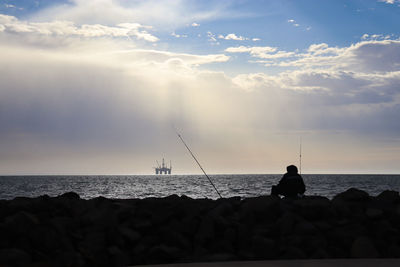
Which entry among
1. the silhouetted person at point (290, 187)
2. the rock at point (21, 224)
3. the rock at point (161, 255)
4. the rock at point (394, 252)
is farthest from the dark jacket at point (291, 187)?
the rock at point (21, 224)

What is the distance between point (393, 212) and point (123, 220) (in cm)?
432

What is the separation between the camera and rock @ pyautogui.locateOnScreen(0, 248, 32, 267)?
565 centimetres

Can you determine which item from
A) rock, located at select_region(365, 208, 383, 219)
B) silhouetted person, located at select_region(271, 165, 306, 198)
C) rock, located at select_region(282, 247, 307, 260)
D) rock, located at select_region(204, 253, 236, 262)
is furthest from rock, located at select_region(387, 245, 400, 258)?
silhouetted person, located at select_region(271, 165, 306, 198)

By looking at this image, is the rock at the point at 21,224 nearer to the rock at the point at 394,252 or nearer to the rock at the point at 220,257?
the rock at the point at 220,257

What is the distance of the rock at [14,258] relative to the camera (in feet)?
18.5

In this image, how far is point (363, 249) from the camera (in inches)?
249

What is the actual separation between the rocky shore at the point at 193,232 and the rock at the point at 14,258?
1 cm

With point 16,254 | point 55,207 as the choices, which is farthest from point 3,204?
point 16,254

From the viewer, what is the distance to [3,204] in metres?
7.88

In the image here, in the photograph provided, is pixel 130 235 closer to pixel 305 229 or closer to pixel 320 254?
pixel 305 229

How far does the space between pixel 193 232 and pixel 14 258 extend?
2.46m

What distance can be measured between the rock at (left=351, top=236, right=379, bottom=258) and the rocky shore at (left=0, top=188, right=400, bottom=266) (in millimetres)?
13

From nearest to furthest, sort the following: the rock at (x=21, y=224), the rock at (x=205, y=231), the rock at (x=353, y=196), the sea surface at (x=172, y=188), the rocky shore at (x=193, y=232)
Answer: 1. the rocky shore at (x=193, y=232)
2. the rock at (x=21, y=224)
3. the rock at (x=205, y=231)
4. the rock at (x=353, y=196)
5. the sea surface at (x=172, y=188)

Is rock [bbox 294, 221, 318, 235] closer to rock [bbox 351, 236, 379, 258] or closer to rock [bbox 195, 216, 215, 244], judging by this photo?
rock [bbox 351, 236, 379, 258]
